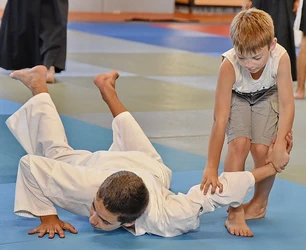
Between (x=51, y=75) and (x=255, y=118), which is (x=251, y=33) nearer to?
(x=255, y=118)

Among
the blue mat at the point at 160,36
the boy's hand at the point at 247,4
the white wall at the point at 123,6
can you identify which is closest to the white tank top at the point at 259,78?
the boy's hand at the point at 247,4

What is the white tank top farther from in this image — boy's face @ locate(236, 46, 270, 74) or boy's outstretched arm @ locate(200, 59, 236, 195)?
boy's face @ locate(236, 46, 270, 74)

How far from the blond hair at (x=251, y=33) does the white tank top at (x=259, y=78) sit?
18 centimetres

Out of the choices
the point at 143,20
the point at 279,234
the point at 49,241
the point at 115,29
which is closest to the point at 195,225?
the point at 279,234

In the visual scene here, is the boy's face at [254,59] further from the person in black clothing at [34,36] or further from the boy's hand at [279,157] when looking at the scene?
the person in black clothing at [34,36]

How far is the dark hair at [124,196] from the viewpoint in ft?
11.6

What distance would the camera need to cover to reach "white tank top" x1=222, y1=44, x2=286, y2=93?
3961 millimetres

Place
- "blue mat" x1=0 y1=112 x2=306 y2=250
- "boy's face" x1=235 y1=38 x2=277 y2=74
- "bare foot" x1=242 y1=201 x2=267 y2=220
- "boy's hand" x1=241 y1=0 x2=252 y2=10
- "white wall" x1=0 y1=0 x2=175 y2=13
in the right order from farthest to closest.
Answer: "white wall" x1=0 y1=0 x2=175 y2=13 → "boy's hand" x1=241 y1=0 x2=252 y2=10 → "bare foot" x1=242 y1=201 x2=267 y2=220 → "boy's face" x1=235 y1=38 x2=277 y2=74 → "blue mat" x1=0 y1=112 x2=306 y2=250

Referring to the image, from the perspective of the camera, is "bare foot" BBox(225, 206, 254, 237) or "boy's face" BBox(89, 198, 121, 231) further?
"bare foot" BBox(225, 206, 254, 237)

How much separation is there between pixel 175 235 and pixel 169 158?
59.3 inches

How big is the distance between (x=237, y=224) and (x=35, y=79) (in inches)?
69.3

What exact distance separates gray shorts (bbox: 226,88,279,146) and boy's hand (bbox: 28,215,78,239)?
102 centimetres

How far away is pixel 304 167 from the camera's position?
17.3ft

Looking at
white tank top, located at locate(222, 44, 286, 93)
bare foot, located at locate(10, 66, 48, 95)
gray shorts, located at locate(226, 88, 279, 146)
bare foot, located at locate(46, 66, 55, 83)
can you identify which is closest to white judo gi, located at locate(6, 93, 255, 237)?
gray shorts, located at locate(226, 88, 279, 146)
